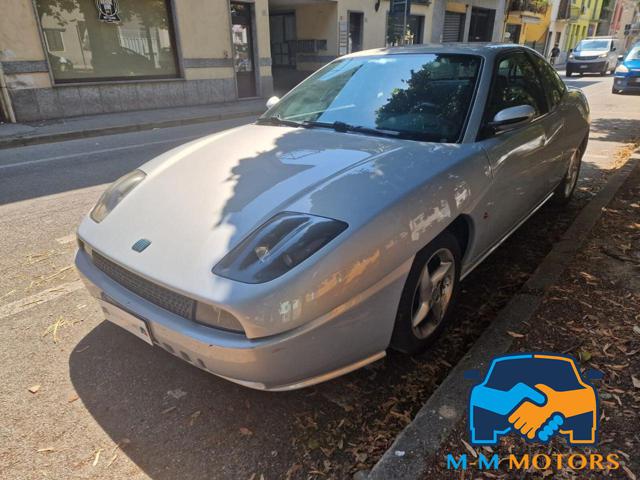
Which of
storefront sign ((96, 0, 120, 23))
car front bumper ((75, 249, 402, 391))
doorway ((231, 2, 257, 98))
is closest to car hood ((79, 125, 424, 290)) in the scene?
car front bumper ((75, 249, 402, 391))

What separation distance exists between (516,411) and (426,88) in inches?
79.1

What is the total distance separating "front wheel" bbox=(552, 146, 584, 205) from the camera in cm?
450

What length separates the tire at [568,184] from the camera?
4504 mm

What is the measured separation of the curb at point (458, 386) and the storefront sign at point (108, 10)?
39.7 ft

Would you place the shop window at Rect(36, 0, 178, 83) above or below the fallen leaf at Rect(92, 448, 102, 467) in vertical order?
above

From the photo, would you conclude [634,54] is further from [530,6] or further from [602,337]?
[530,6]

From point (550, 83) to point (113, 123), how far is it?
365 inches

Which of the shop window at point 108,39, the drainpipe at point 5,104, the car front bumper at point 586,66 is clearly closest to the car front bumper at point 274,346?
the drainpipe at point 5,104

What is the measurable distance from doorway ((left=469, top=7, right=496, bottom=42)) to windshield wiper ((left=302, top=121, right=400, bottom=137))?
29272 millimetres

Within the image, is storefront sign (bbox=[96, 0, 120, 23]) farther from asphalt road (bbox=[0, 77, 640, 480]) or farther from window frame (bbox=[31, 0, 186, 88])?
asphalt road (bbox=[0, 77, 640, 480])

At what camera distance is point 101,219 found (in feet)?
8.05

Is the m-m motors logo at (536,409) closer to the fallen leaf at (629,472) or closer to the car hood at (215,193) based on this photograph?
the fallen leaf at (629,472)

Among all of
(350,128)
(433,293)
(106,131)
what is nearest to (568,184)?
(350,128)

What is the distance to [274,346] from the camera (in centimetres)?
177
